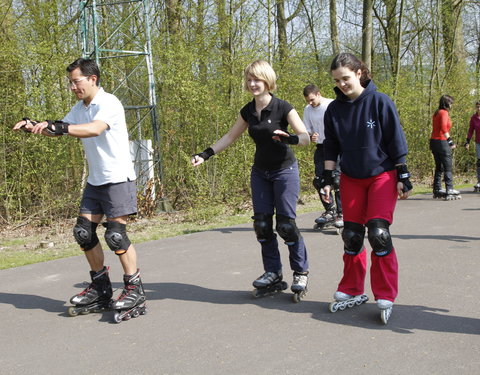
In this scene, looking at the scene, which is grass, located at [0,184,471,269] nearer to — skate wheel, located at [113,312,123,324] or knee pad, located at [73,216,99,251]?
knee pad, located at [73,216,99,251]

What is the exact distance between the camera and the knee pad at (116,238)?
4160mm

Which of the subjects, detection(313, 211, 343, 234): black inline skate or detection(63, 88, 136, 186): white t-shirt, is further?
detection(313, 211, 343, 234): black inline skate

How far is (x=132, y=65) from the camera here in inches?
456

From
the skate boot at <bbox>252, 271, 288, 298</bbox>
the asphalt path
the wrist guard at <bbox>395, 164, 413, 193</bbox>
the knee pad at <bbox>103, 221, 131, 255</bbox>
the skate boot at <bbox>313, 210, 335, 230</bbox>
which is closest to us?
the asphalt path

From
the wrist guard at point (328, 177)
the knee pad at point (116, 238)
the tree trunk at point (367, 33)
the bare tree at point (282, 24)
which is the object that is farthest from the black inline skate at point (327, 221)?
the tree trunk at point (367, 33)

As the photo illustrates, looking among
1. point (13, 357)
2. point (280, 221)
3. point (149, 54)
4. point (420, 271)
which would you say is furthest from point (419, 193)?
point (13, 357)

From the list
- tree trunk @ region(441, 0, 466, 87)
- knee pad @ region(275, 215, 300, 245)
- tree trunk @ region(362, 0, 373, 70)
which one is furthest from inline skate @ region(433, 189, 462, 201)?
knee pad @ region(275, 215, 300, 245)

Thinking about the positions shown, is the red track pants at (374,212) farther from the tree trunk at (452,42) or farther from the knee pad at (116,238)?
the tree trunk at (452,42)

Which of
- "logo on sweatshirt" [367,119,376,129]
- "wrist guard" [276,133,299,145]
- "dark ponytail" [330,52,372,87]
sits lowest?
"wrist guard" [276,133,299,145]

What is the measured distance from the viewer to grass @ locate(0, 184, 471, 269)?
22.8ft

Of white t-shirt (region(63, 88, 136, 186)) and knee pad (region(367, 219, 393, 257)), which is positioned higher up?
white t-shirt (region(63, 88, 136, 186))

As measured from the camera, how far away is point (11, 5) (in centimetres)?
1019

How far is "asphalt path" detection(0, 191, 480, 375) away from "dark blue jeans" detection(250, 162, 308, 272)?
0.30 m

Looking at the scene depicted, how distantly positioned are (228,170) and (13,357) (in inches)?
288
